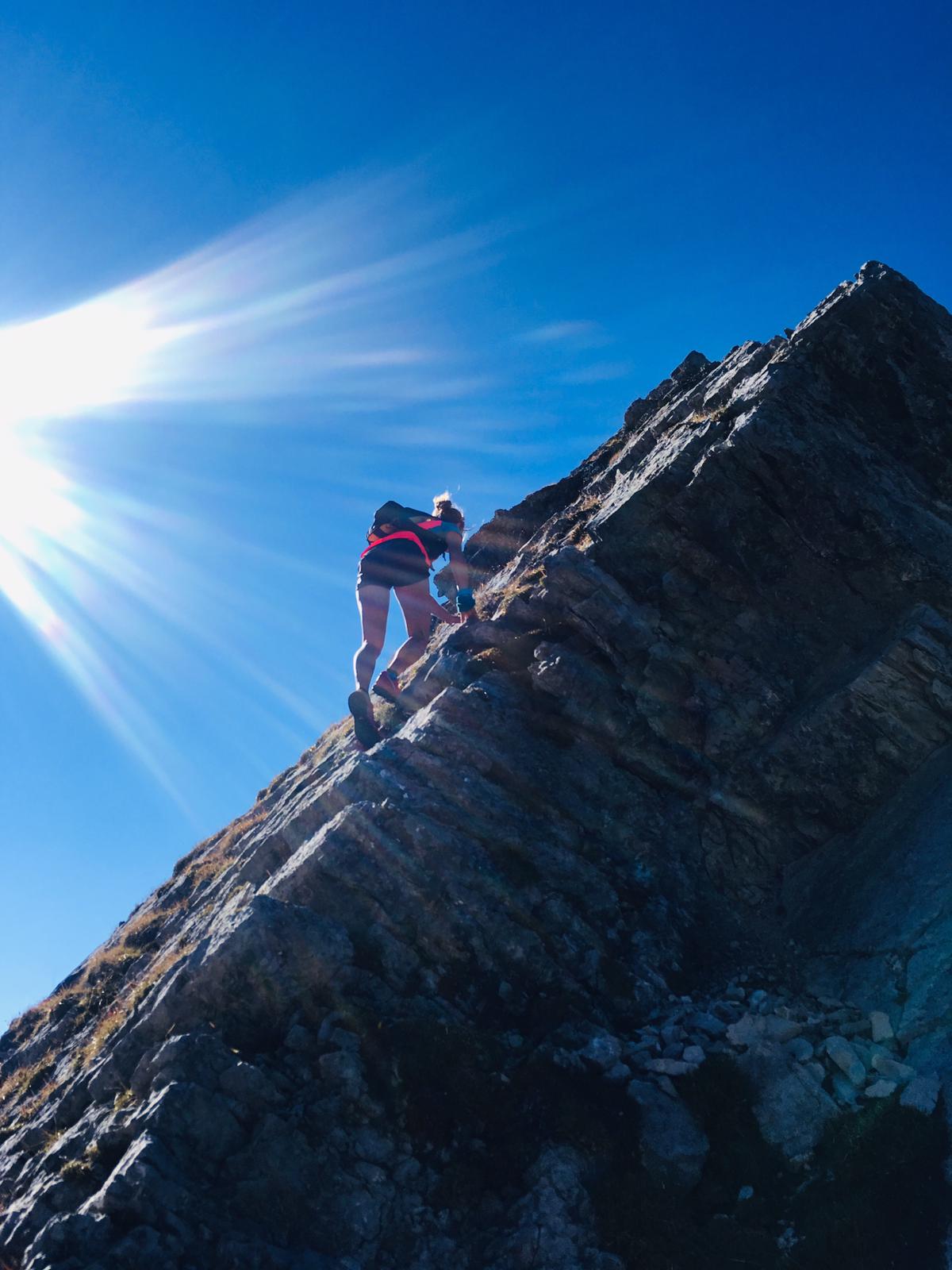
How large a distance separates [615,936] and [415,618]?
9013 mm

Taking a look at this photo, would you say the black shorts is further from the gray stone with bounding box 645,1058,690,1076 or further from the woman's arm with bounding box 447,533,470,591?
the gray stone with bounding box 645,1058,690,1076

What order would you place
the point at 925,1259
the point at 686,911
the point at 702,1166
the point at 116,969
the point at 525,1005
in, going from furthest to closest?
1. the point at 116,969
2. the point at 686,911
3. the point at 525,1005
4. the point at 702,1166
5. the point at 925,1259

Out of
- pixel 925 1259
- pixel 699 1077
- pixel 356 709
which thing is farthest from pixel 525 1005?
pixel 356 709

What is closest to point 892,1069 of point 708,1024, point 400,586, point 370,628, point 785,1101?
point 785,1101

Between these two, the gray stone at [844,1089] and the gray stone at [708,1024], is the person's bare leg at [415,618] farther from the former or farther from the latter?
the gray stone at [844,1089]

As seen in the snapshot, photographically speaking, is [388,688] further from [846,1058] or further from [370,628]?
[846,1058]

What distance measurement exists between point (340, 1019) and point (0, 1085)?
10197 millimetres

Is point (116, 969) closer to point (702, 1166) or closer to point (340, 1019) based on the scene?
point (340, 1019)

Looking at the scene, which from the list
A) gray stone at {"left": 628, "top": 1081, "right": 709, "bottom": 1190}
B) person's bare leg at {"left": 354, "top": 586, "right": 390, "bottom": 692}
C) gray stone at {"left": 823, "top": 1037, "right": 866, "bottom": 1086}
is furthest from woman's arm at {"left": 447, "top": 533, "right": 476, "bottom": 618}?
gray stone at {"left": 823, "top": 1037, "right": 866, "bottom": 1086}

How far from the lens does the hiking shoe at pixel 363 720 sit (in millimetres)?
16922

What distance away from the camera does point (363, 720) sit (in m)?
17.0

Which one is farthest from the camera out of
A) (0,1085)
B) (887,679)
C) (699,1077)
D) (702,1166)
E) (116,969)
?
(116,969)

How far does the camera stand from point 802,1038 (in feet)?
34.9

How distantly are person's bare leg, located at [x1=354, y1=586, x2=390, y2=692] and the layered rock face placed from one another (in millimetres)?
1301
